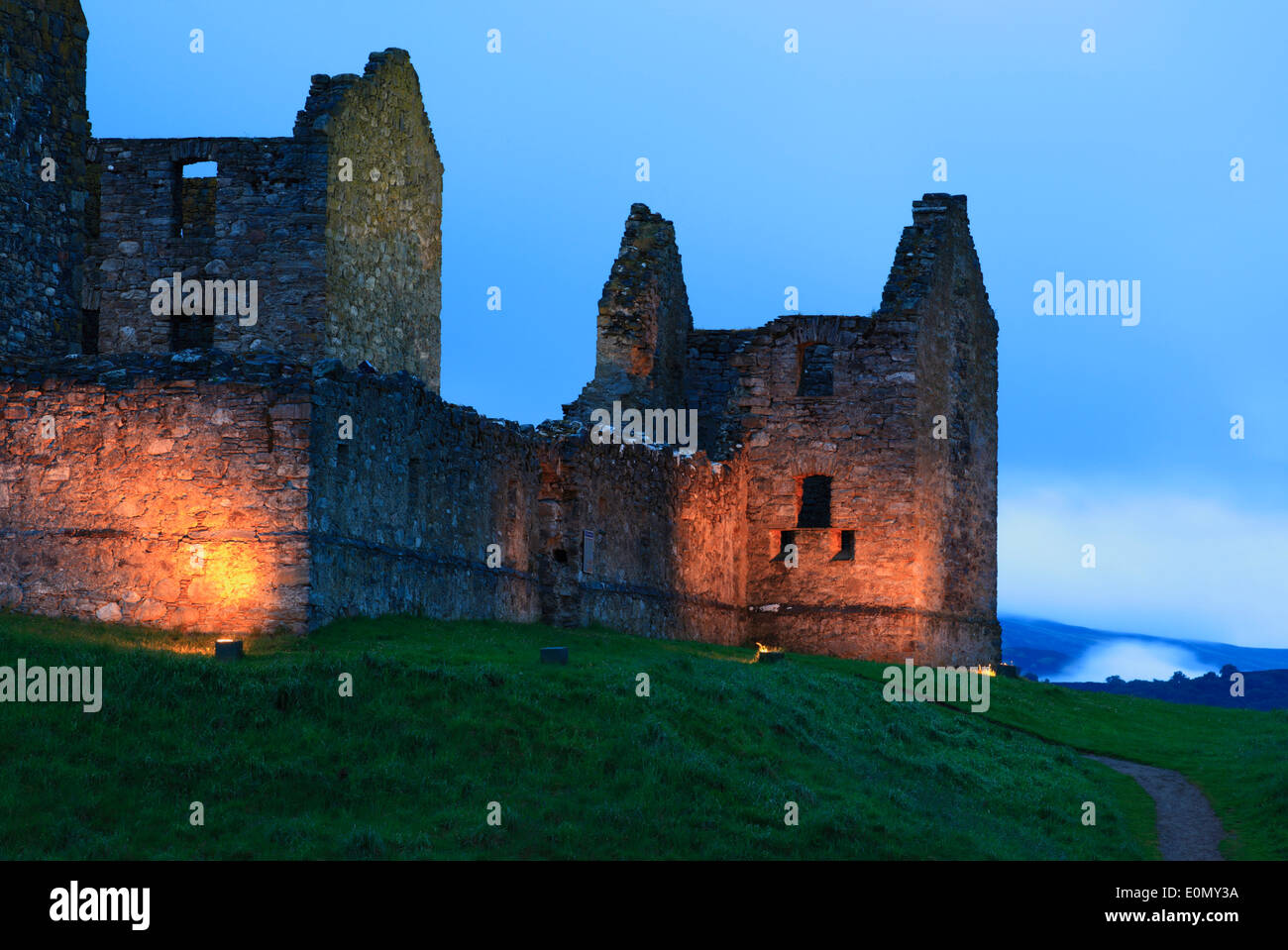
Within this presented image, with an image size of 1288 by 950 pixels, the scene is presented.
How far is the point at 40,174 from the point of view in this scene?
29078mm

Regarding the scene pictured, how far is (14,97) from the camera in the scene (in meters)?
28.5

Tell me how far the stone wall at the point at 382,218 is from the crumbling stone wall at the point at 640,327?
3565 mm

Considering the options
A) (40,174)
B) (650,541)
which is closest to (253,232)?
(40,174)

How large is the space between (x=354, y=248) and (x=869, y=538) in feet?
36.6

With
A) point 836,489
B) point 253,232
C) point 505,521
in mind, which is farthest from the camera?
point 836,489

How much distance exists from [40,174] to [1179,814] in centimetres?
1829

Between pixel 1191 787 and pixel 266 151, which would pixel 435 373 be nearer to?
pixel 266 151

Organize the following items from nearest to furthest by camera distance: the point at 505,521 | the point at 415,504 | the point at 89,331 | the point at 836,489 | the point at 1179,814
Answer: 1. the point at 1179,814
2. the point at 415,504
3. the point at 505,521
4. the point at 89,331
5. the point at 836,489

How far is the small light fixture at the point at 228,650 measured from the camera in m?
20.3

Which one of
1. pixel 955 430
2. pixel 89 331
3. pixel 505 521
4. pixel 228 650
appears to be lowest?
pixel 228 650

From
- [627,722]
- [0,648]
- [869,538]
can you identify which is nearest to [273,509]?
[0,648]

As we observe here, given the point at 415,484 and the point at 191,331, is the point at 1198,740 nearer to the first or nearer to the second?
the point at 415,484

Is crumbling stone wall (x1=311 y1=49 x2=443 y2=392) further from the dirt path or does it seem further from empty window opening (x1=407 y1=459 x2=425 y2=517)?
the dirt path

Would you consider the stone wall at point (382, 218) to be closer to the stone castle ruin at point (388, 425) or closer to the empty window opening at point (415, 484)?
the stone castle ruin at point (388, 425)
